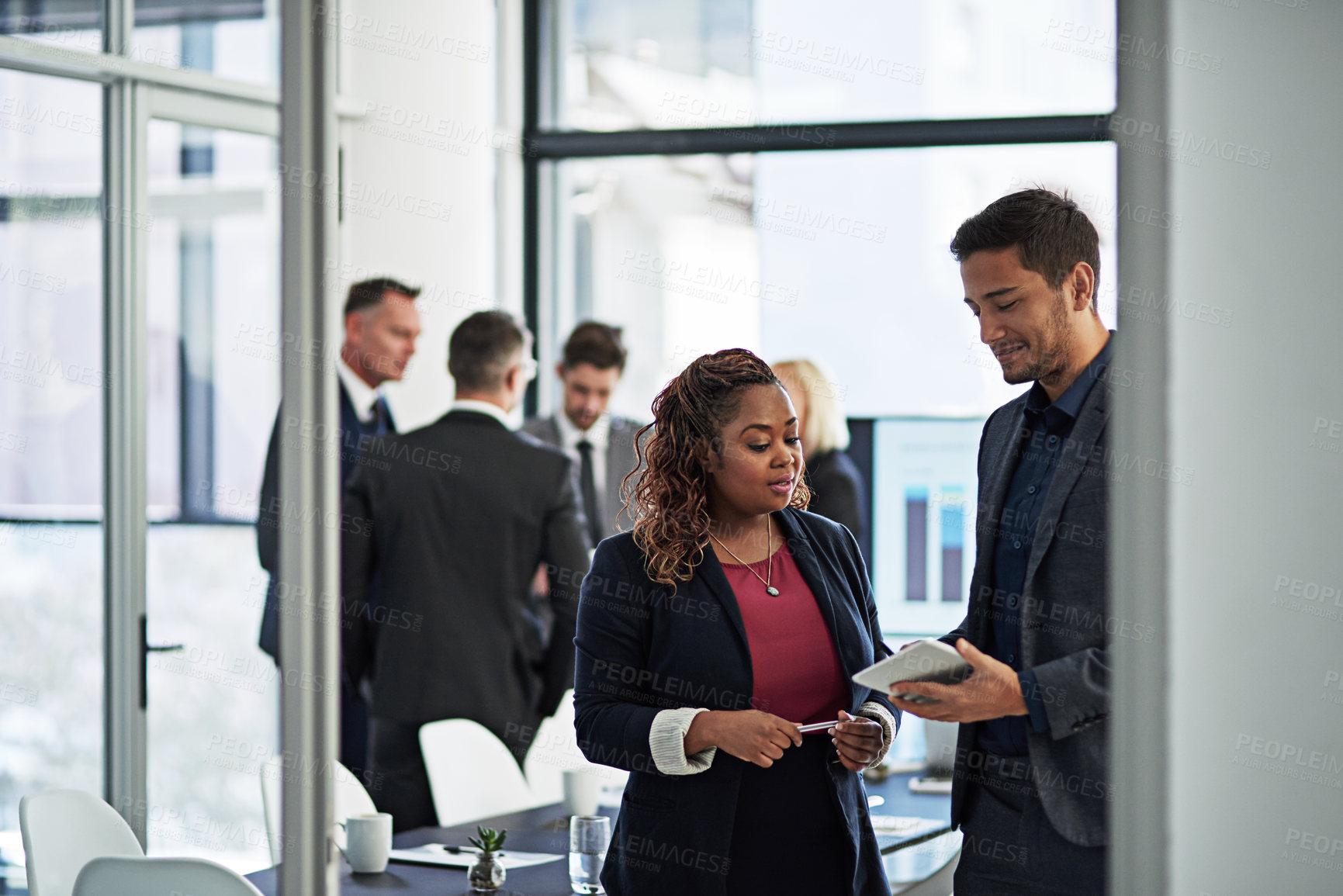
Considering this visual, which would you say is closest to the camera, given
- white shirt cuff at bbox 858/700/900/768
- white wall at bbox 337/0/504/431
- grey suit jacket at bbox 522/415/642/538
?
white shirt cuff at bbox 858/700/900/768

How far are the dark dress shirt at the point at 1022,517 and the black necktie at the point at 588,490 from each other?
2.68m

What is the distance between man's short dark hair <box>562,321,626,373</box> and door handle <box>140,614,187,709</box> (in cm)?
166

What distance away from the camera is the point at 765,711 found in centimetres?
207

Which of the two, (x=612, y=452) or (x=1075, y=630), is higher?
(x=612, y=452)

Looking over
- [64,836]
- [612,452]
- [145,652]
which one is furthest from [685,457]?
[612,452]

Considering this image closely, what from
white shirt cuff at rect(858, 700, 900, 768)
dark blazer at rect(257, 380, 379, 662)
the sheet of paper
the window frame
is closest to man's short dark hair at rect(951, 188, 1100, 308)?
white shirt cuff at rect(858, 700, 900, 768)

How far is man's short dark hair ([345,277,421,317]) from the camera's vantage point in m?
4.29

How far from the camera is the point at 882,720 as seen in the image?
2127 mm

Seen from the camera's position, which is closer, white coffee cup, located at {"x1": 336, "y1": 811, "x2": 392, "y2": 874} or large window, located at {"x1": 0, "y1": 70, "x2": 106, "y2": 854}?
white coffee cup, located at {"x1": 336, "y1": 811, "x2": 392, "y2": 874}

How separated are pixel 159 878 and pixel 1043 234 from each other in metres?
1.68

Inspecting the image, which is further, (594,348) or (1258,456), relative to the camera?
(594,348)

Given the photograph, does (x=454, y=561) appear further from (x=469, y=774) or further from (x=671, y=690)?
(x=671, y=690)

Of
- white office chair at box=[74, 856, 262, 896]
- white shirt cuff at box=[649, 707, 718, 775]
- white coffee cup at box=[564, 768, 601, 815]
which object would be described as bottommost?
white coffee cup at box=[564, 768, 601, 815]

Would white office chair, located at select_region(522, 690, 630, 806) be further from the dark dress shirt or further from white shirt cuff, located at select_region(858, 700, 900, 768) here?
the dark dress shirt
